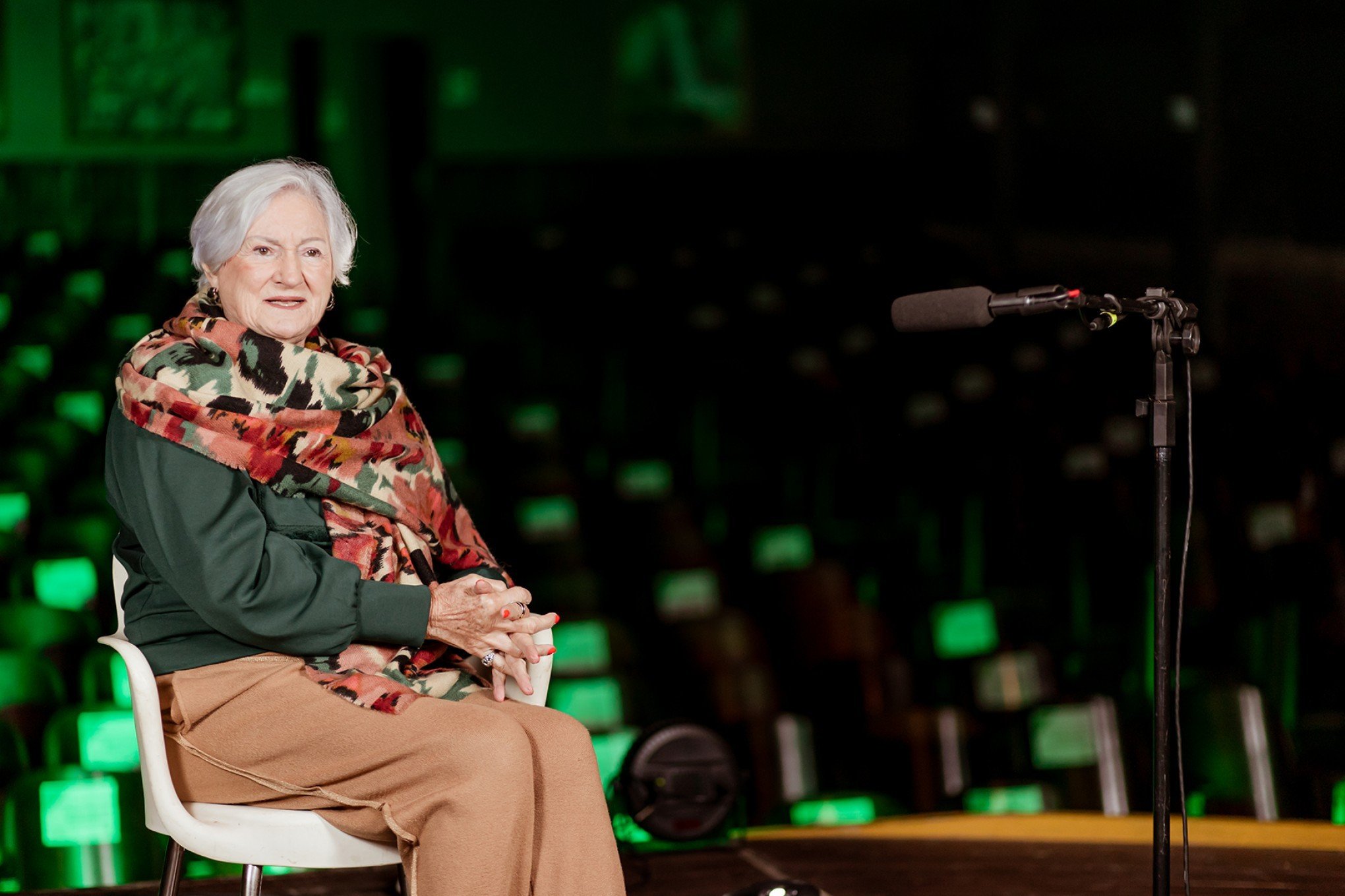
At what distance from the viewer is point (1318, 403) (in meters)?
2.65

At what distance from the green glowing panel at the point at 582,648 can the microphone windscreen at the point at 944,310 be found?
4.36 ft

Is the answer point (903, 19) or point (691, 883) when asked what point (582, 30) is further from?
point (691, 883)

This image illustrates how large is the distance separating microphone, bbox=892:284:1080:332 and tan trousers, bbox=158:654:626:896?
0.46 meters

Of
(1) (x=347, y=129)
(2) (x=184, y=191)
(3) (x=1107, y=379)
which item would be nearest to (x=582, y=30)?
(1) (x=347, y=129)

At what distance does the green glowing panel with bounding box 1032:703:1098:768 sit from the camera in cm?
228

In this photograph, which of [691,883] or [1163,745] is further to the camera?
[691,883]

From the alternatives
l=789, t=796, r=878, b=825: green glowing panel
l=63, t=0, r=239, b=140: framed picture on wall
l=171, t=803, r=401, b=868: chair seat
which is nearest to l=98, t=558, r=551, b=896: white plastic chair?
l=171, t=803, r=401, b=868: chair seat

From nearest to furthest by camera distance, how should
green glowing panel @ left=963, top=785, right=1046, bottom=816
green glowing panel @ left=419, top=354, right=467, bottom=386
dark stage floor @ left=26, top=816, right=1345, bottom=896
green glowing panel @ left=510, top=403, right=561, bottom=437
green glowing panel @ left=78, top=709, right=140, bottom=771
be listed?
1. dark stage floor @ left=26, top=816, right=1345, bottom=896
2. green glowing panel @ left=78, top=709, right=140, bottom=771
3. green glowing panel @ left=963, top=785, right=1046, bottom=816
4. green glowing panel @ left=510, top=403, right=561, bottom=437
5. green glowing panel @ left=419, top=354, right=467, bottom=386

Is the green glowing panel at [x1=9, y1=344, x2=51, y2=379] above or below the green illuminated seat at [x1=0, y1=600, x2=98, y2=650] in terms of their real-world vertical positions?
above

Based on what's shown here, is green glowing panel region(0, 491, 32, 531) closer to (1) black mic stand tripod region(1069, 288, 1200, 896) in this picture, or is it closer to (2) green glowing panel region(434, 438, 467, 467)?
(2) green glowing panel region(434, 438, 467, 467)

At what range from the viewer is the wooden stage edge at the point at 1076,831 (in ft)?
6.58

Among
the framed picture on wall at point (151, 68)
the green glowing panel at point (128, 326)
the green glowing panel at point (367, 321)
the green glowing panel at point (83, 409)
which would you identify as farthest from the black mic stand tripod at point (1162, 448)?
the framed picture on wall at point (151, 68)

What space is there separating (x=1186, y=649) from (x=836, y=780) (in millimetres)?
648

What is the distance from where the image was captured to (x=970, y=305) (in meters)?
1.10
